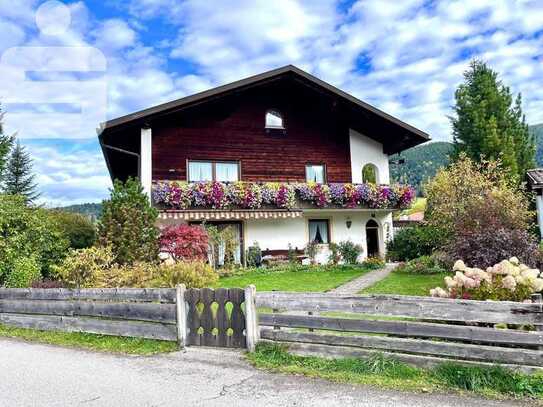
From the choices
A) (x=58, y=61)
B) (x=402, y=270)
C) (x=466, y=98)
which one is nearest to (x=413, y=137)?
(x=402, y=270)

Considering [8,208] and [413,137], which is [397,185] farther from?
[8,208]

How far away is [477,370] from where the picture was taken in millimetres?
5391

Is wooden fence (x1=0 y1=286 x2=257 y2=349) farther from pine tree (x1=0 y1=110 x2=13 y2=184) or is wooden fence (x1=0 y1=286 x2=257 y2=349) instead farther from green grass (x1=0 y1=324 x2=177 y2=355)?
pine tree (x1=0 y1=110 x2=13 y2=184)

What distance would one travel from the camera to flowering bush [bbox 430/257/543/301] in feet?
20.9

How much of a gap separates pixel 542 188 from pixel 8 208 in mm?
21426

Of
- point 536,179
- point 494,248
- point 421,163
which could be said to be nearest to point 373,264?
point 494,248

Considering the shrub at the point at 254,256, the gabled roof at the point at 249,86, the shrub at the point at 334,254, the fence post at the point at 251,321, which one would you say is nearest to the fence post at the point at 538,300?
the fence post at the point at 251,321

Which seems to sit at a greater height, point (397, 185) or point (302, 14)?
point (302, 14)

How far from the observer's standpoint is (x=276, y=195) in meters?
20.2

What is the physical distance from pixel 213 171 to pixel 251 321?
14140 mm

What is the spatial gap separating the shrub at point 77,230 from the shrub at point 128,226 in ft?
24.4

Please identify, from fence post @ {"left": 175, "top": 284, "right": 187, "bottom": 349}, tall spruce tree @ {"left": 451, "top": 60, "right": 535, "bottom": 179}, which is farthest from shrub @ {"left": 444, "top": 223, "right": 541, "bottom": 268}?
tall spruce tree @ {"left": 451, "top": 60, "right": 535, "bottom": 179}

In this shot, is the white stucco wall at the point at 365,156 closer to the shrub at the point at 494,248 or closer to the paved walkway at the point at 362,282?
the paved walkway at the point at 362,282

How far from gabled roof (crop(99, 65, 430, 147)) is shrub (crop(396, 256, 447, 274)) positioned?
7790 millimetres
